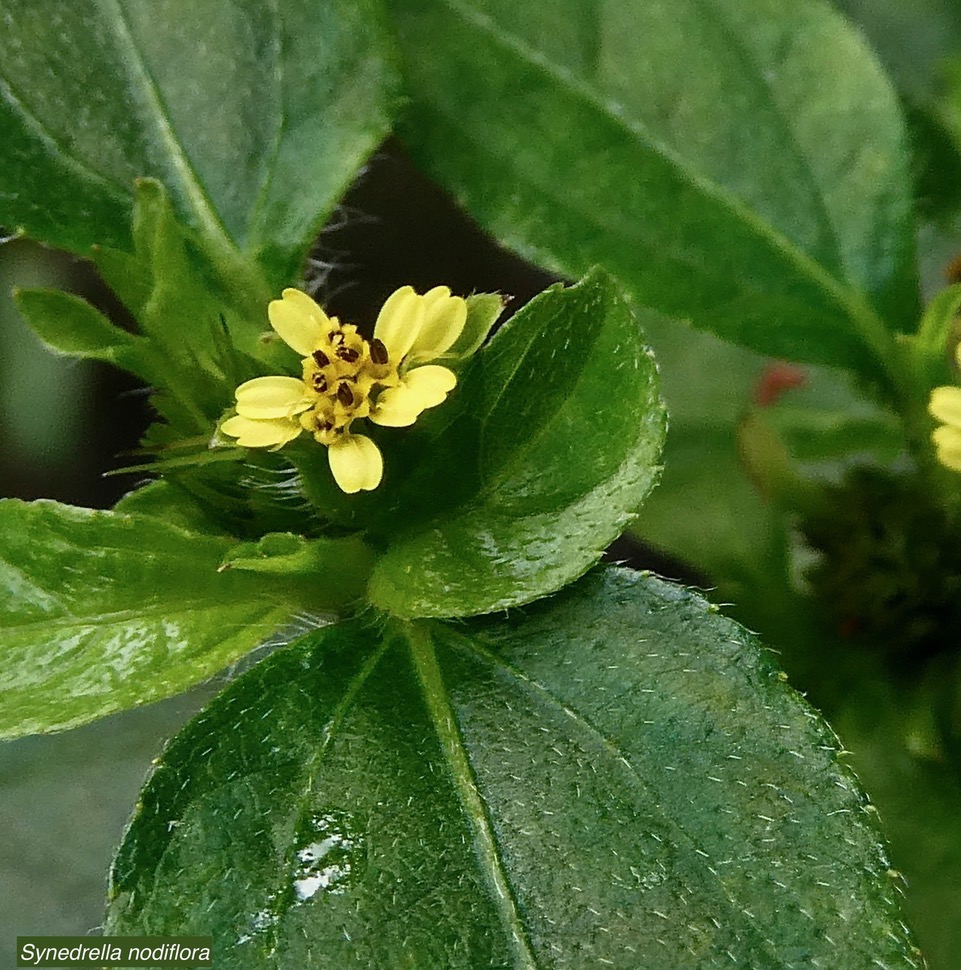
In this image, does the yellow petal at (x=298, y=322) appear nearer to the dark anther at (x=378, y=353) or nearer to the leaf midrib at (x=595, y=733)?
the dark anther at (x=378, y=353)

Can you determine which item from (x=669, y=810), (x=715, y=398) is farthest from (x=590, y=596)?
(x=715, y=398)

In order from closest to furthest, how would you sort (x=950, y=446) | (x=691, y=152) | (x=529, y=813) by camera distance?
(x=529, y=813), (x=950, y=446), (x=691, y=152)

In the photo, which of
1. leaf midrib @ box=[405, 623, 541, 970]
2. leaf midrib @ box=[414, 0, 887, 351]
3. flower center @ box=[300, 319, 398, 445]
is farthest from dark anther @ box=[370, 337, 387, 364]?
leaf midrib @ box=[414, 0, 887, 351]

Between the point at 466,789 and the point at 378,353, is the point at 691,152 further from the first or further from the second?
the point at 466,789

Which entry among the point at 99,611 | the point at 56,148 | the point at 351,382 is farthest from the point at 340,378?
the point at 56,148

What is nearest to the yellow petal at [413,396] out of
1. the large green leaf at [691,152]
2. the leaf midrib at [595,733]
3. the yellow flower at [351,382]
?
the yellow flower at [351,382]

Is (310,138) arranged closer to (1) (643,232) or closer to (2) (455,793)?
(1) (643,232)

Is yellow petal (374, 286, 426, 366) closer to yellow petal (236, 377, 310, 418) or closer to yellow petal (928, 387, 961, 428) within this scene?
yellow petal (236, 377, 310, 418)
